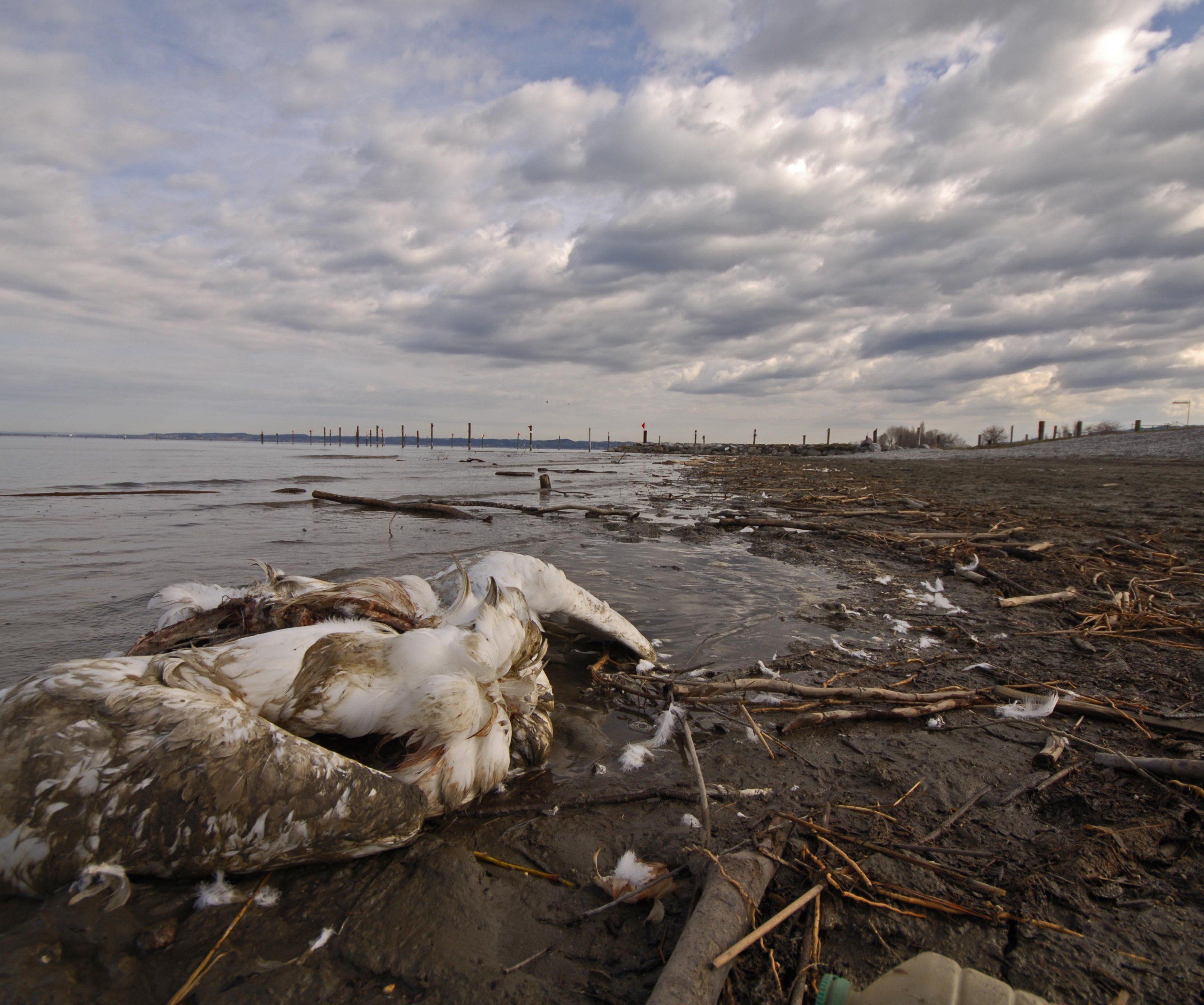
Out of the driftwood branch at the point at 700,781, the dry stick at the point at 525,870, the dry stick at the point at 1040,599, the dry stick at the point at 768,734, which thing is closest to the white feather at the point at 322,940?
the dry stick at the point at 525,870

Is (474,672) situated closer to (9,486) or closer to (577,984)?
(577,984)

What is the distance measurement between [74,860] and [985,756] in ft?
10.5

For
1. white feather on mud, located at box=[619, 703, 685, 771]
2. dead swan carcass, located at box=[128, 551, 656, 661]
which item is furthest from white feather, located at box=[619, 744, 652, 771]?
dead swan carcass, located at box=[128, 551, 656, 661]

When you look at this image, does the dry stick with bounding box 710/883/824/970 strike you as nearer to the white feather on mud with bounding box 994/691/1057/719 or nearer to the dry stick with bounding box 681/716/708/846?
the dry stick with bounding box 681/716/708/846

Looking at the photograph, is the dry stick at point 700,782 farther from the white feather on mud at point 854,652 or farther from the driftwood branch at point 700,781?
the white feather on mud at point 854,652

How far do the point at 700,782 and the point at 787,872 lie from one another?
40 centimetres

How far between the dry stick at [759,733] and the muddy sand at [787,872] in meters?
0.02

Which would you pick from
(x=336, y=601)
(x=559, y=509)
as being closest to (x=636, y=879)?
(x=336, y=601)

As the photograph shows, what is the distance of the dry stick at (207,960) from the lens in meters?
1.35

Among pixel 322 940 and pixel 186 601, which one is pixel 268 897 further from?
pixel 186 601

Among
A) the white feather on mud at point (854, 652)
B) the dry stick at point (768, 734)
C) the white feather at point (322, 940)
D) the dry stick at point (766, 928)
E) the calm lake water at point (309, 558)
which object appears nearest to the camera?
the dry stick at point (766, 928)

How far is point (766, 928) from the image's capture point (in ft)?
4.79

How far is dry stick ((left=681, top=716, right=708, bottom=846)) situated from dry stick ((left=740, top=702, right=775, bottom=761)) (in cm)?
3

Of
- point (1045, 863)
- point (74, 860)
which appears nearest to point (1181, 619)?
point (1045, 863)
